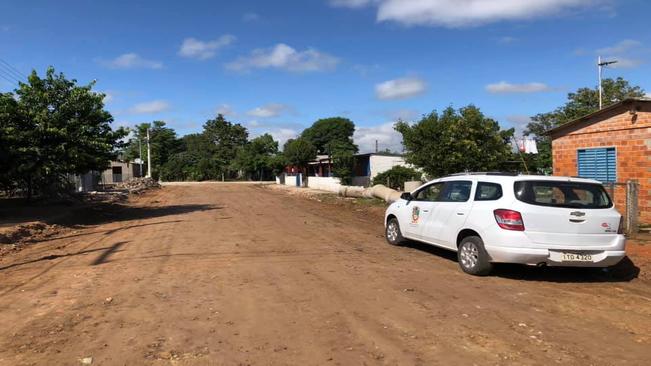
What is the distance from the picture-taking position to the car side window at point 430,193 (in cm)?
1020

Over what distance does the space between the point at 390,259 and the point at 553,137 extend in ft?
33.3

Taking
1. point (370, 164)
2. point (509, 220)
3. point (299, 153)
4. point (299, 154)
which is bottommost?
point (509, 220)

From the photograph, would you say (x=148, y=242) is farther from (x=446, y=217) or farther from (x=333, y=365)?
(x=333, y=365)

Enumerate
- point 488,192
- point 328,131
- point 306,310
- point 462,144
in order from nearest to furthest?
point 306,310 → point 488,192 → point 462,144 → point 328,131

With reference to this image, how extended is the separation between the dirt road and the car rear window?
3.99 ft

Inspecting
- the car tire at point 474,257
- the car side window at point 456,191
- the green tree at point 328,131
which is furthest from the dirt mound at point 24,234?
the green tree at point 328,131

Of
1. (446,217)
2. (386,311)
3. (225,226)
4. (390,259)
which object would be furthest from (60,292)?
(225,226)

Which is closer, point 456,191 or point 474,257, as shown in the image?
point 474,257

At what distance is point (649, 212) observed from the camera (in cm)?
1373

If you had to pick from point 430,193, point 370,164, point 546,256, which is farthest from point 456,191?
point 370,164

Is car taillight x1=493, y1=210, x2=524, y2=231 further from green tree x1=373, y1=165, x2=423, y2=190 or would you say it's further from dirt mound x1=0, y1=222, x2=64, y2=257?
green tree x1=373, y1=165, x2=423, y2=190

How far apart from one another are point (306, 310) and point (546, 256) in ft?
12.5

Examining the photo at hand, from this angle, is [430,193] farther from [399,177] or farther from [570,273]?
[399,177]

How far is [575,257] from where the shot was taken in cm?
789
